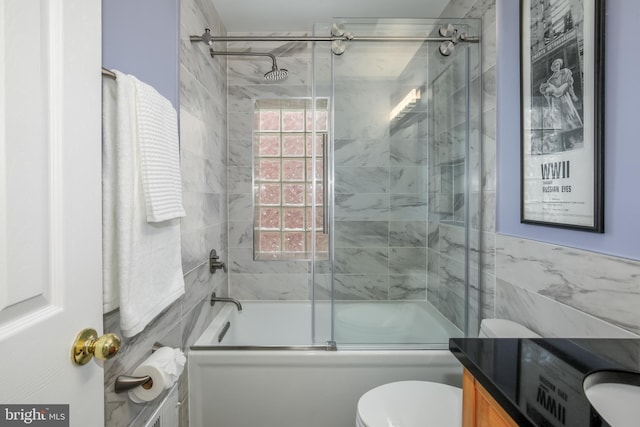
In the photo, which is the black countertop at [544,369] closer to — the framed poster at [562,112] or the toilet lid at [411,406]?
the framed poster at [562,112]

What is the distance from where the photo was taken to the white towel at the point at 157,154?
0.99 meters

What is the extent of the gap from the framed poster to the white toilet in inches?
19.1

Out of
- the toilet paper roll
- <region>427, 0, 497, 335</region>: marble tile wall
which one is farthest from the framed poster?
the toilet paper roll

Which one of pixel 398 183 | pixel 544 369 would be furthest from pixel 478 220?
pixel 544 369

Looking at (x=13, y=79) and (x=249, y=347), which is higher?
(x=13, y=79)

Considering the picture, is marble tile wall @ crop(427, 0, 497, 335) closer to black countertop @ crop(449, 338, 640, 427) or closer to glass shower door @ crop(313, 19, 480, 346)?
glass shower door @ crop(313, 19, 480, 346)

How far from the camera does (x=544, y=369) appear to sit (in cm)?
75

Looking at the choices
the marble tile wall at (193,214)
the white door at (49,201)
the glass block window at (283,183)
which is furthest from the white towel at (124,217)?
the glass block window at (283,183)

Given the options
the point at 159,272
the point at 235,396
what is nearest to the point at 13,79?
the point at 159,272

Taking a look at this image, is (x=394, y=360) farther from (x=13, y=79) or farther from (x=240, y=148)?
(x=240, y=148)

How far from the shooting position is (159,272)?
1.11 metres

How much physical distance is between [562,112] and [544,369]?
2.94 ft

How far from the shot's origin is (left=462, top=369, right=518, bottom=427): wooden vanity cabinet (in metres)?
0.69

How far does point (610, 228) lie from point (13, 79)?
4.78 ft
